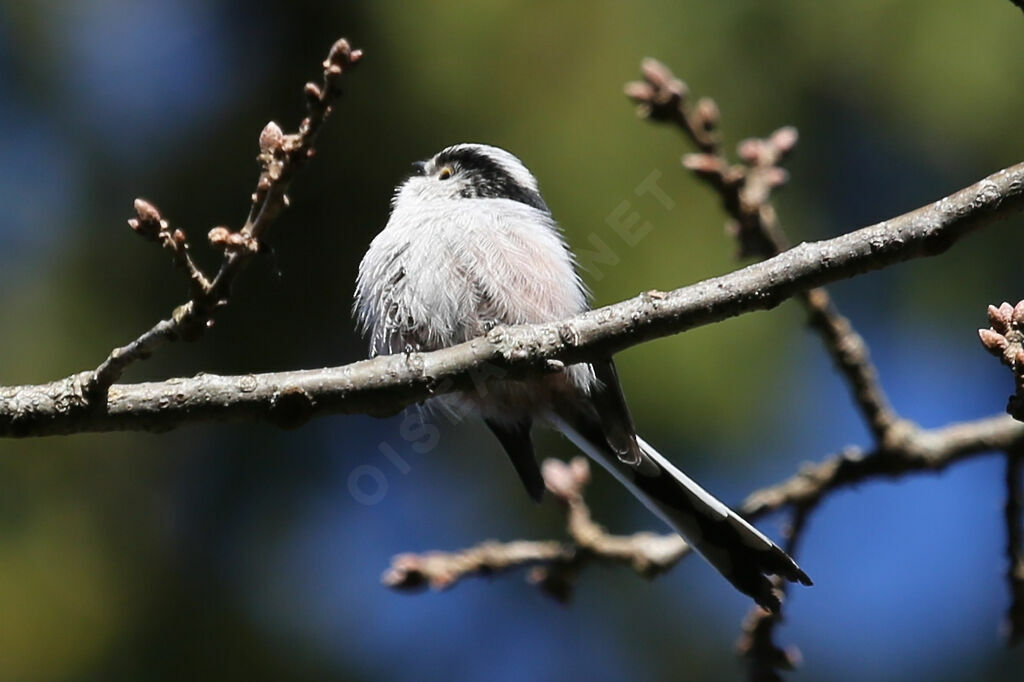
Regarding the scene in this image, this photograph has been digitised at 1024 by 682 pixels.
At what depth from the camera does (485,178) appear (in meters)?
3.56

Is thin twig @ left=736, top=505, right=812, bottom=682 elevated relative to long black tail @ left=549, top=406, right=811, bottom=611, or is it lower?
lower

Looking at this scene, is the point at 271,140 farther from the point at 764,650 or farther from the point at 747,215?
the point at 764,650

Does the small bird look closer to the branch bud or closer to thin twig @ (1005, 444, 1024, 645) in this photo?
thin twig @ (1005, 444, 1024, 645)

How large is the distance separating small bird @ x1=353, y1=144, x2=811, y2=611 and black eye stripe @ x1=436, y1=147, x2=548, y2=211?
99 mm

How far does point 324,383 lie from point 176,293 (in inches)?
111

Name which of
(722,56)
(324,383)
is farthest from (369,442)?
(324,383)

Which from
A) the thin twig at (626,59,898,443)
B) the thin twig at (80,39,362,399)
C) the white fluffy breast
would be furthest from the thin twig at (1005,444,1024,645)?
the thin twig at (80,39,362,399)

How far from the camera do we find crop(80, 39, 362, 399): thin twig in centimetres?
185

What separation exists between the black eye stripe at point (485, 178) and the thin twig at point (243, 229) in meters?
1.60

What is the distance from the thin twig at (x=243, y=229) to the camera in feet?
6.06

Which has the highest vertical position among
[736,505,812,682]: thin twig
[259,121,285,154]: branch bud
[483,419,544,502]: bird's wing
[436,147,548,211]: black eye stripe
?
[436,147,548,211]: black eye stripe

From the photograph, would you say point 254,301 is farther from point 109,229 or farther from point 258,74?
point 258,74

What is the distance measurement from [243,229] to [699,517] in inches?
63.9

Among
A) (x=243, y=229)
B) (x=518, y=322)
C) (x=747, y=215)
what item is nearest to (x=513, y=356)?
(x=243, y=229)
